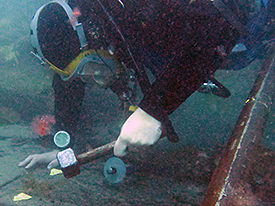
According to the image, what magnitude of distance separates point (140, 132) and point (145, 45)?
0.98 m

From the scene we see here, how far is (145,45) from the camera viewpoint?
6.19 ft

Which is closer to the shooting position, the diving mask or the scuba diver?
the scuba diver

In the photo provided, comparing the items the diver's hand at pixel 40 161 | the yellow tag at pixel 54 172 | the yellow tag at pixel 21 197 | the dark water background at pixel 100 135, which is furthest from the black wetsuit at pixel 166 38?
the diver's hand at pixel 40 161

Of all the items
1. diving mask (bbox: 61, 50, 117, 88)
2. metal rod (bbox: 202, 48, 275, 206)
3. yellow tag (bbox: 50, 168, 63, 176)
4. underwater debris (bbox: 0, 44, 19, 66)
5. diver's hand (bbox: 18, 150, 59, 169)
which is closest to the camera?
metal rod (bbox: 202, 48, 275, 206)

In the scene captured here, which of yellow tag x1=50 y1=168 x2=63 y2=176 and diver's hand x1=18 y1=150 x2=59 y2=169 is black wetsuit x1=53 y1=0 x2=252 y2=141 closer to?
yellow tag x1=50 y1=168 x2=63 y2=176

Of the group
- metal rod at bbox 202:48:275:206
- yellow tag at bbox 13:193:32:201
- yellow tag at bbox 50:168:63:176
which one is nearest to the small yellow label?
yellow tag at bbox 13:193:32:201

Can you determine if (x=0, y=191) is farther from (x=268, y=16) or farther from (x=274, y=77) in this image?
(x=268, y=16)

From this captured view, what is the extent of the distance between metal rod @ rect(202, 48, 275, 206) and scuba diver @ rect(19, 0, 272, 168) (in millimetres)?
506

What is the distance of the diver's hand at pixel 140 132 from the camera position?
58.2 inches

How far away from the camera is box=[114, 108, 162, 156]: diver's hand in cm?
148

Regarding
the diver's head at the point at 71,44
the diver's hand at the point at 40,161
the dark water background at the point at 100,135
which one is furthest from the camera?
the diver's hand at the point at 40,161

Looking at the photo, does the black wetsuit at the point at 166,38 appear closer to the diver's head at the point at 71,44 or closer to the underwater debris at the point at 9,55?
the diver's head at the point at 71,44

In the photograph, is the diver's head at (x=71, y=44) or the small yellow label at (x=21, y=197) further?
the diver's head at (x=71, y=44)

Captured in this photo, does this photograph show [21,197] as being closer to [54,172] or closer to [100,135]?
[54,172]
